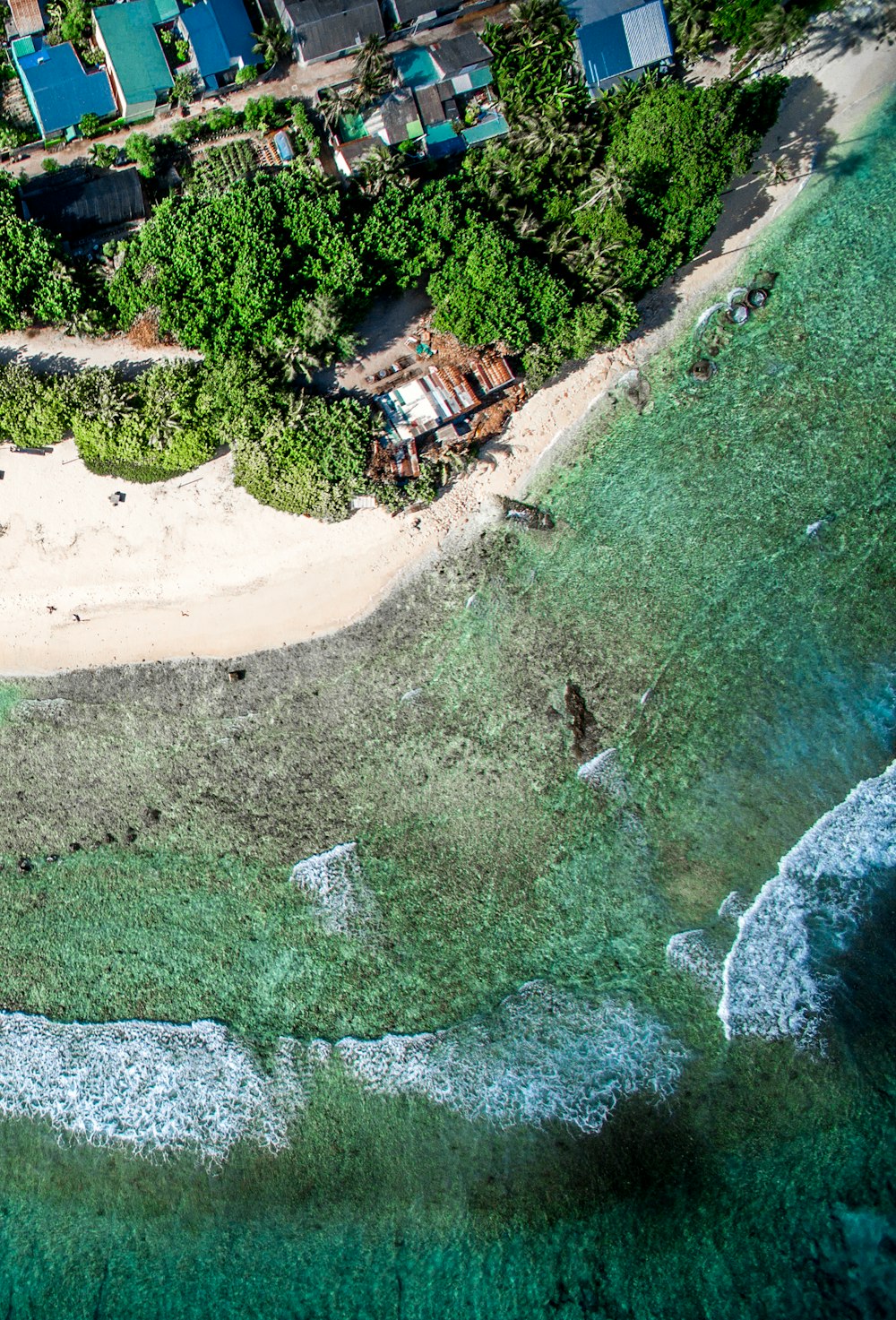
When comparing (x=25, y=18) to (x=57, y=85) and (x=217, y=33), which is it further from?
(x=217, y=33)

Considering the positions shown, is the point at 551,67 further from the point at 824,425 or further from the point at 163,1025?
the point at 163,1025

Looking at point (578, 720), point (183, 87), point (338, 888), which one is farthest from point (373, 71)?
point (338, 888)

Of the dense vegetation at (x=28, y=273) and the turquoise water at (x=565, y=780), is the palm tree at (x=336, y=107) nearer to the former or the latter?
the dense vegetation at (x=28, y=273)

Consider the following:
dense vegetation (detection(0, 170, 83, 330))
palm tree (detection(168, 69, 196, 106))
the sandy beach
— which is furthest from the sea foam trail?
palm tree (detection(168, 69, 196, 106))

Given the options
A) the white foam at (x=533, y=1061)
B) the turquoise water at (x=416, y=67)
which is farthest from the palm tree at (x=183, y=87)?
the white foam at (x=533, y=1061)

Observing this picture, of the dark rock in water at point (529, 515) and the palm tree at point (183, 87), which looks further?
the dark rock in water at point (529, 515)

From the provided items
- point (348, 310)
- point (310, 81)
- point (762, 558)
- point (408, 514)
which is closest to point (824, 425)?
point (762, 558)
